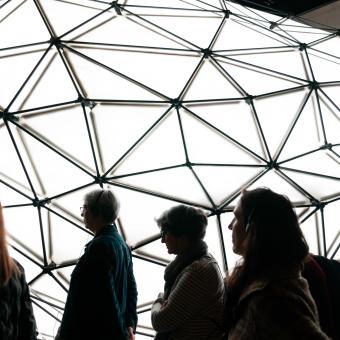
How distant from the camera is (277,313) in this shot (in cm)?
293

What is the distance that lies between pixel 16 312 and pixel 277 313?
7.26 ft

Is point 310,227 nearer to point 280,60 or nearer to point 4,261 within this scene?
point 280,60

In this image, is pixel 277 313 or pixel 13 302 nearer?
pixel 277 313

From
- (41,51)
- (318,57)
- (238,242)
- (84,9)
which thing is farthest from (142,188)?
(238,242)

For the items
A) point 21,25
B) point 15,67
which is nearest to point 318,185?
point 15,67

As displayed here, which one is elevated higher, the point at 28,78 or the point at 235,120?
the point at 28,78

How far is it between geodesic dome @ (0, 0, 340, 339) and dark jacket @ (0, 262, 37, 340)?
17.4ft

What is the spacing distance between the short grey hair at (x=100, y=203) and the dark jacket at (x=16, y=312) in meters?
1.31

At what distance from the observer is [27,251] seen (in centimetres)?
1025

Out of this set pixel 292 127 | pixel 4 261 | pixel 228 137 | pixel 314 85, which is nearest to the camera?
pixel 4 261

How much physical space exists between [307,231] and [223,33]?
15.3 ft

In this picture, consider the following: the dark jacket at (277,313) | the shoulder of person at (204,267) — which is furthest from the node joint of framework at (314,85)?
the dark jacket at (277,313)

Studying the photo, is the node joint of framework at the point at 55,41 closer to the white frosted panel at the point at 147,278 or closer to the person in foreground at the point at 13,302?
the white frosted panel at the point at 147,278

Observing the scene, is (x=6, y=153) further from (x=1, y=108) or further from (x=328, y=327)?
(x=328, y=327)
